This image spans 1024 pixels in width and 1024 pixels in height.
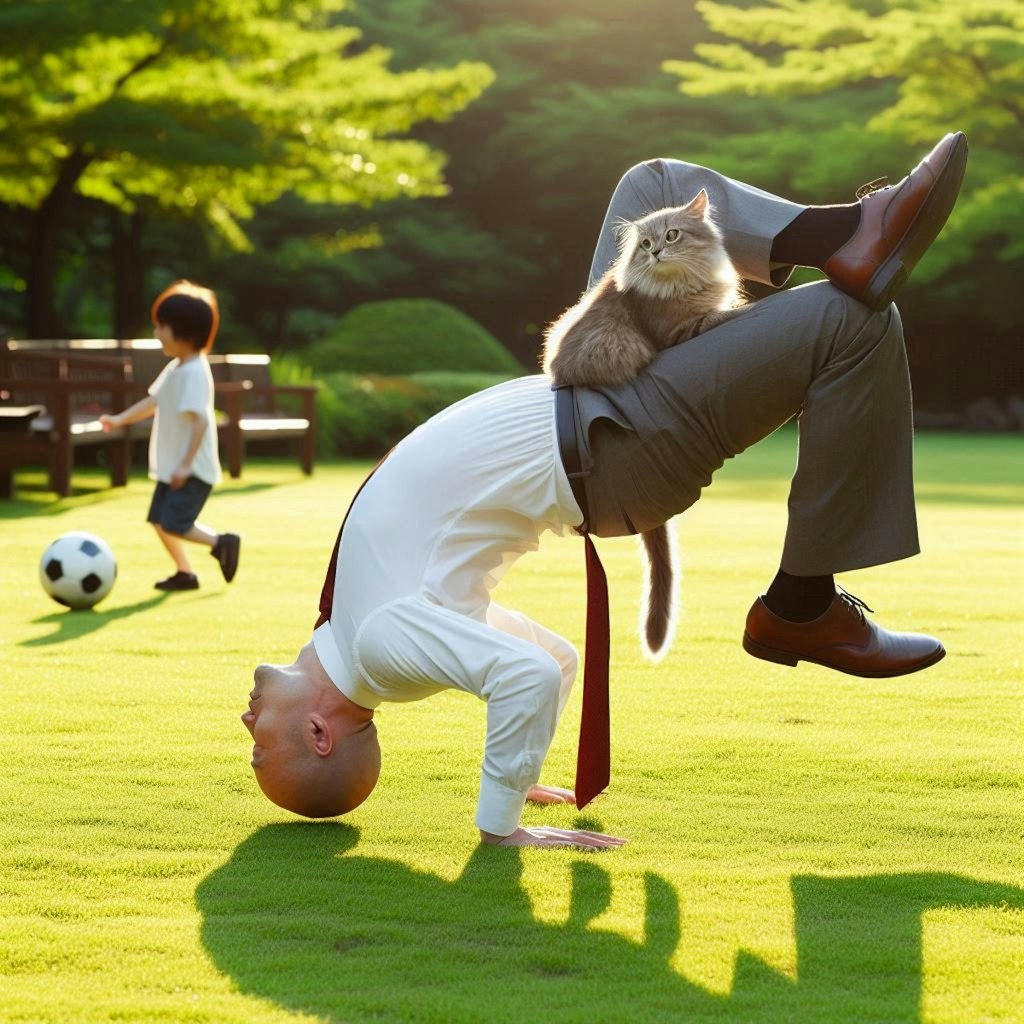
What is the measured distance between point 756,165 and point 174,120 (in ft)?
38.0

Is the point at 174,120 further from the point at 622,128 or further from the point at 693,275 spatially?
the point at 693,275

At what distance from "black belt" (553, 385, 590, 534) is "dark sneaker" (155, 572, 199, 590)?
4.45 metres

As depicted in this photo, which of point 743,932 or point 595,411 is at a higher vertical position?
point 595,411

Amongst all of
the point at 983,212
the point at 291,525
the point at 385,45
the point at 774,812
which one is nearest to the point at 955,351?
the point at 983,212

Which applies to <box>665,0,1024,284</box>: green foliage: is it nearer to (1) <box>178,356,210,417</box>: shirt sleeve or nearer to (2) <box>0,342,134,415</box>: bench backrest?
(2) <box>0,342,134,415</box>: bench backrest

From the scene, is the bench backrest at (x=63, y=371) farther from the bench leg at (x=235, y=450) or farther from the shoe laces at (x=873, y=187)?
the shoe laces at (x=873, y=187)

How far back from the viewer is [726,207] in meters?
3.13

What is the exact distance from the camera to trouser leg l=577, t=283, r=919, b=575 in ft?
9.63

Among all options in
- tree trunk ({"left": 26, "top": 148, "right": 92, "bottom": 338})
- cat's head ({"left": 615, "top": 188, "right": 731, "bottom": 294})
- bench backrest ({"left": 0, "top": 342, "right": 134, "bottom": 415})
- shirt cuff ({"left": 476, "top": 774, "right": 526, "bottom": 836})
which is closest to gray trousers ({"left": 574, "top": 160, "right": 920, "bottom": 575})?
cat's head ({"left": 615, "top": 188, "right": 731, "bottom": 294})

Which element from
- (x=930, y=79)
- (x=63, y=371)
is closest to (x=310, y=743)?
(x=63, y=371)

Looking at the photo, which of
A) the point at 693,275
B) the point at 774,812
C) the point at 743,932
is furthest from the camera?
the point at 774,812

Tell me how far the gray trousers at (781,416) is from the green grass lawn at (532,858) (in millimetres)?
651

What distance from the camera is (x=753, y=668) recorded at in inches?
207

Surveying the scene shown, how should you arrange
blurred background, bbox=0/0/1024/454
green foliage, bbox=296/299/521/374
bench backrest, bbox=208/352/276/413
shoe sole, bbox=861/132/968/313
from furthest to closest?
green foliage, bbox=296/299/521/374 → blurred background, bbox=0/0/1024/454 → bench backrest, bbox=208/352/276/413 → shoe sole, bbox=861/132/968/313
